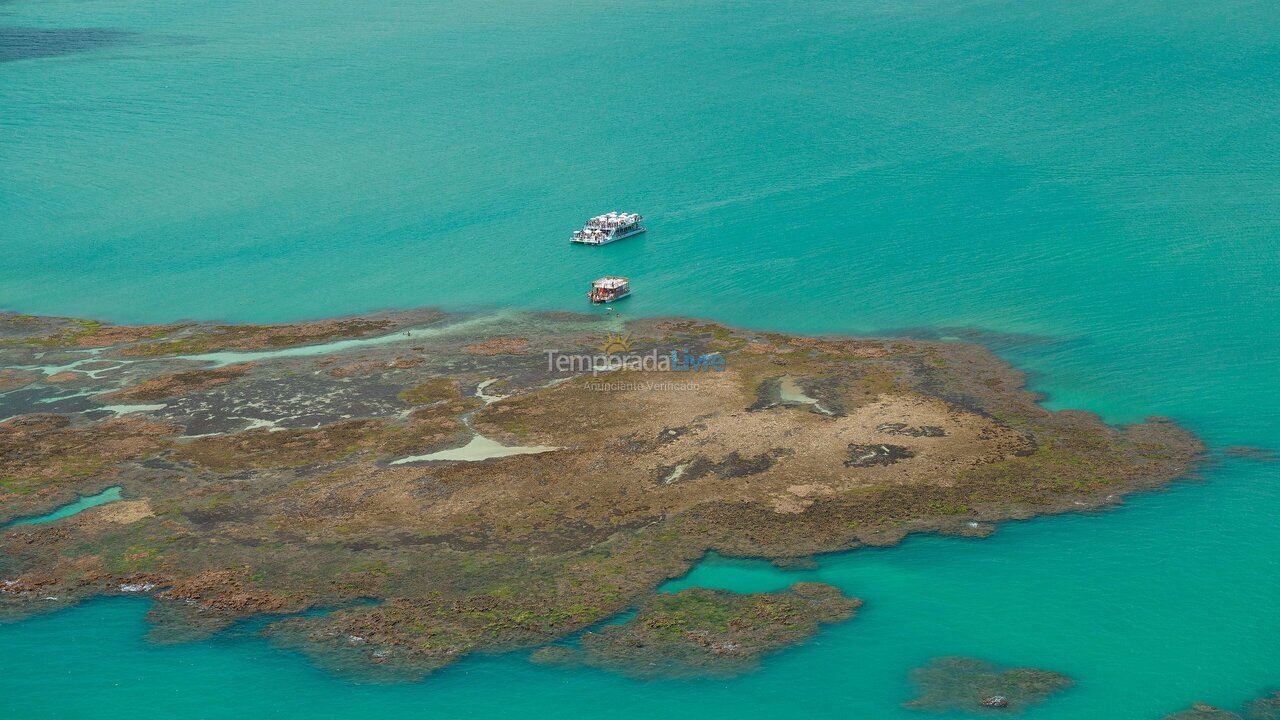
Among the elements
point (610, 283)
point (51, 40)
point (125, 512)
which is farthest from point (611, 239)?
point (51, 40)

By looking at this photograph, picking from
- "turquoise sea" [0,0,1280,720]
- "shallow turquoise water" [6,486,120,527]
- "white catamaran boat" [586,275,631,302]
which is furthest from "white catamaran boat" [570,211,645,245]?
"shallow turquoise water" [6,486,120,527]

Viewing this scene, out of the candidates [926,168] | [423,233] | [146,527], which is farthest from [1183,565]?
[423,233]

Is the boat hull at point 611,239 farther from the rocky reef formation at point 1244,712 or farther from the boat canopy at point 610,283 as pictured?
the rocky reef formation at point 1244,712

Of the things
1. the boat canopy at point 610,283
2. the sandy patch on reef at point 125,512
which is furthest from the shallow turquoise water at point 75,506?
the boat canopy at point 610,283

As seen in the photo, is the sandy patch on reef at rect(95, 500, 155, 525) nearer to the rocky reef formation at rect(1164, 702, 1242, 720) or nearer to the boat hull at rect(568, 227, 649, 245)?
the rocky reef formation at rect(1164, 702, 1242, 720)

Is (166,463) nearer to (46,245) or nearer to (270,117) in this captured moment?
(46,245)
